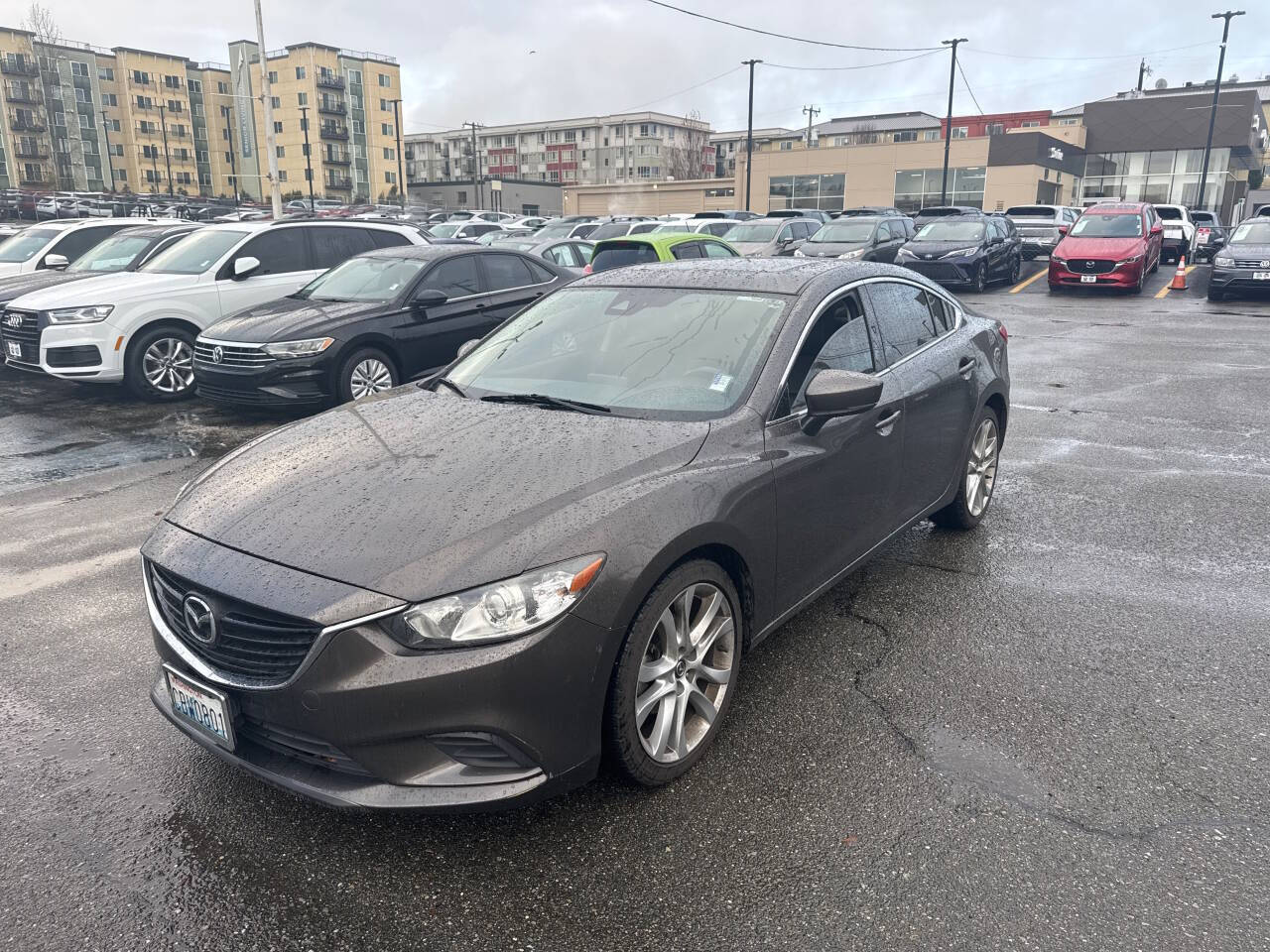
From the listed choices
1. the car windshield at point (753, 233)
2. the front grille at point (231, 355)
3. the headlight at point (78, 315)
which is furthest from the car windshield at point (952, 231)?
the headlight at point (78, 315)

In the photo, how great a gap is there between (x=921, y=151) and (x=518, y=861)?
5868 centimetres

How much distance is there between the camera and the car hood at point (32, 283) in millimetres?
10570

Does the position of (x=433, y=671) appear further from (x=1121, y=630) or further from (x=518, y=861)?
(x=1121, y=630)

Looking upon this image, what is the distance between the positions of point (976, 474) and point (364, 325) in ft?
18.2

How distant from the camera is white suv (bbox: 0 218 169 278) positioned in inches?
528

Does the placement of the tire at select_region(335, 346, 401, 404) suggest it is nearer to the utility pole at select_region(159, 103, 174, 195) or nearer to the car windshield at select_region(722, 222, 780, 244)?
the car windshield at select_region(722, 222, 780, 244)

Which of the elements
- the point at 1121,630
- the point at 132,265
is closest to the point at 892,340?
the point at 1121,630

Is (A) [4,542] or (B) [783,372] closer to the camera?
(B) [783,372]

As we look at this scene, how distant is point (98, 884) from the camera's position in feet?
8.52

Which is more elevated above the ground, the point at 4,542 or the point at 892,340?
the point at 892,340

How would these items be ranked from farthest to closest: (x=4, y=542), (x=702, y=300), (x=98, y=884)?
1. (x=4, y=542)
2. (x=702, y=300)
3. (x=98, y=884)

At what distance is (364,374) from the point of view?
8500 millimetres

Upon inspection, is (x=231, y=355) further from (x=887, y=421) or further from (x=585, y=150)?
(x=585, y=150)

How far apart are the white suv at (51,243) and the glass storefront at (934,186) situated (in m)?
48.0
